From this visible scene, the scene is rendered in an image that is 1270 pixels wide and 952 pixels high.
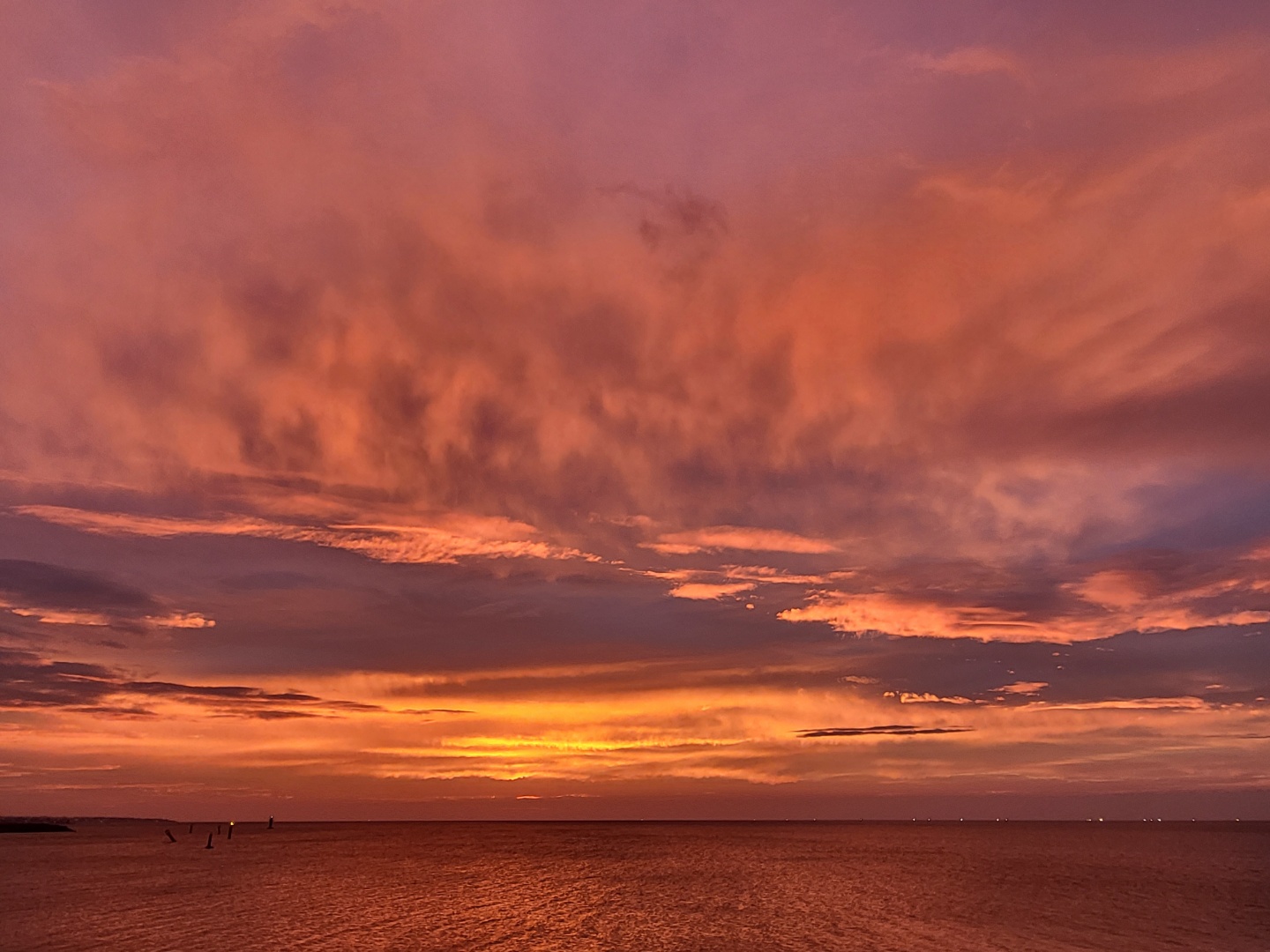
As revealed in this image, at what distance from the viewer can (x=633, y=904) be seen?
8031 cm

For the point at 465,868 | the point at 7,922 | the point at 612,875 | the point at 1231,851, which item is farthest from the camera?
the point at 1231,851

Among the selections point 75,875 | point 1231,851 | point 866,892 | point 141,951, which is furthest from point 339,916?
point 1231,851

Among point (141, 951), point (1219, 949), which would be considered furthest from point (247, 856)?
point (1219, 949)

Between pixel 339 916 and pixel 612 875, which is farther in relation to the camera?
pixel 612 875

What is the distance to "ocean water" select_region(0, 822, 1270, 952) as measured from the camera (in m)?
58.8

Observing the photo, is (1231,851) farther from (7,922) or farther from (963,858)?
(7,922)

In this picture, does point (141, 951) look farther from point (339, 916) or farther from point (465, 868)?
point (465, 868)

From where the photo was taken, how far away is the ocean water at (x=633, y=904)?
58844 mm

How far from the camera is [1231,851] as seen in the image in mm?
186750

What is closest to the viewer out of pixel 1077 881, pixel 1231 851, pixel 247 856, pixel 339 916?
pixel 339 916

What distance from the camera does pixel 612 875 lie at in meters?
117

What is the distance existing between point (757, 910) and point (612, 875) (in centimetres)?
4725

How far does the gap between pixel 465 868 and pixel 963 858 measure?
87175mm

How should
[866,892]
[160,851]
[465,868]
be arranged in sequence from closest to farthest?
[866,892] → [465,868] → [160,851]
